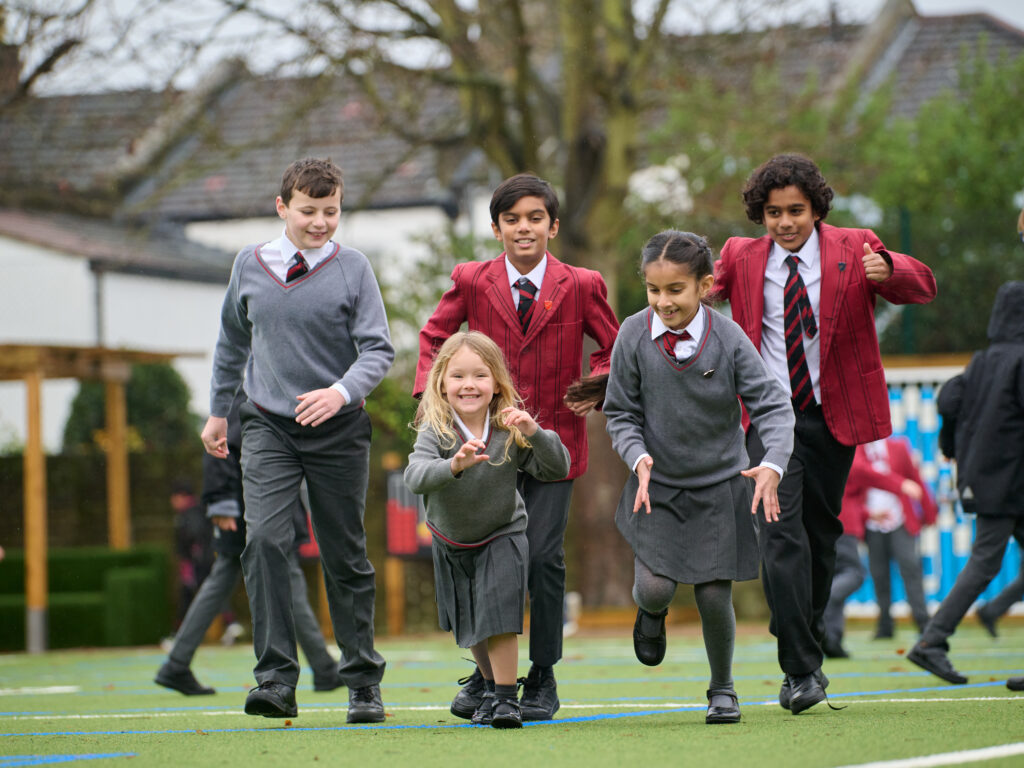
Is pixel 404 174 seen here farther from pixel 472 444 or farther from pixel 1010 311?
pixel 472 444

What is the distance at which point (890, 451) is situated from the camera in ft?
38.2

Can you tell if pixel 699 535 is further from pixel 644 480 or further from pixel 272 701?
pixel 272 701

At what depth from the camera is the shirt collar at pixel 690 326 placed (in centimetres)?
543

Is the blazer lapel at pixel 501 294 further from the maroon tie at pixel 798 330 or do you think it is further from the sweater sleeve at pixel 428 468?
the maroon tie at pixel 798 330

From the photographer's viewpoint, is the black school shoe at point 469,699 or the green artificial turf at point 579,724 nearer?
the green artificial turf at point 579,724

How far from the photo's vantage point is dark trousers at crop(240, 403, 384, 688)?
5574 millimetres

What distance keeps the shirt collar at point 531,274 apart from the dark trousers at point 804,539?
1014 millimetres

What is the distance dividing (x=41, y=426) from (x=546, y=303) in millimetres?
11882

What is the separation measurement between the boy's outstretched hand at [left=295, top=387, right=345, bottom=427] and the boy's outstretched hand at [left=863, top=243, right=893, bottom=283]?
2.01 metres

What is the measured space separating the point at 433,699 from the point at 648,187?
615 inches

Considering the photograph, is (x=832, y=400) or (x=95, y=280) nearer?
(x=832, y=400)

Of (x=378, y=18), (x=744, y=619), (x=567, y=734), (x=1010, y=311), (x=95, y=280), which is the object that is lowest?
(x=744, y=619)

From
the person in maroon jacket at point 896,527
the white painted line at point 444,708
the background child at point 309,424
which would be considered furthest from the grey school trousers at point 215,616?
the person in maroon jacket at point 896,527

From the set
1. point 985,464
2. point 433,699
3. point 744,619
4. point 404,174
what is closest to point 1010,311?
point 985,464
